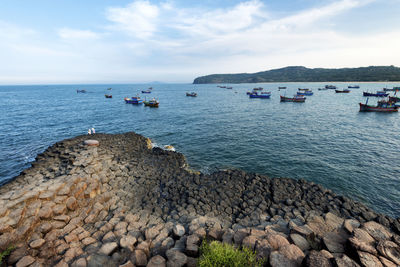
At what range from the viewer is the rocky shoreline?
19.7ft

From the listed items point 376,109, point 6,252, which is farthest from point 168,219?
point 376,109

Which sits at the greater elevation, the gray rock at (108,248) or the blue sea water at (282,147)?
the gray rock at (108,248)

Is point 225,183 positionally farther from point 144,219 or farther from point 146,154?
point 146,154

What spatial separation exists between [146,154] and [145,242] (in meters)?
12.4

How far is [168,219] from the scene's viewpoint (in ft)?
31.6

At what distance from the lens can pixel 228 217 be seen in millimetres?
10125

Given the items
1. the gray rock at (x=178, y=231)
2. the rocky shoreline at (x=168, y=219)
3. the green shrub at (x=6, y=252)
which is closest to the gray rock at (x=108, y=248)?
the rocky shoreline at (x=168, y=219)

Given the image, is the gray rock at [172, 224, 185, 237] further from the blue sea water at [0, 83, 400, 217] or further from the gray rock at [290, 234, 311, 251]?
the blue sea water at [0, 83, 400, 217]

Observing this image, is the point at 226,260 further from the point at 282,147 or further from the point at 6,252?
the point at 282,147

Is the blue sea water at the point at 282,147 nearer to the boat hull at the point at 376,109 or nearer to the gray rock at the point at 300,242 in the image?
the boat hull at the point at 376,109

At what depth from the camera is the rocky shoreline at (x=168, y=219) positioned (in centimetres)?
600

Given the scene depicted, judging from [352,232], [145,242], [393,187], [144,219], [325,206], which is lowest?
[393,187]

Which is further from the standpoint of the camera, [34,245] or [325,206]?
[325,206]

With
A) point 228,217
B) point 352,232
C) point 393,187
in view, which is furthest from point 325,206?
point 393,187
